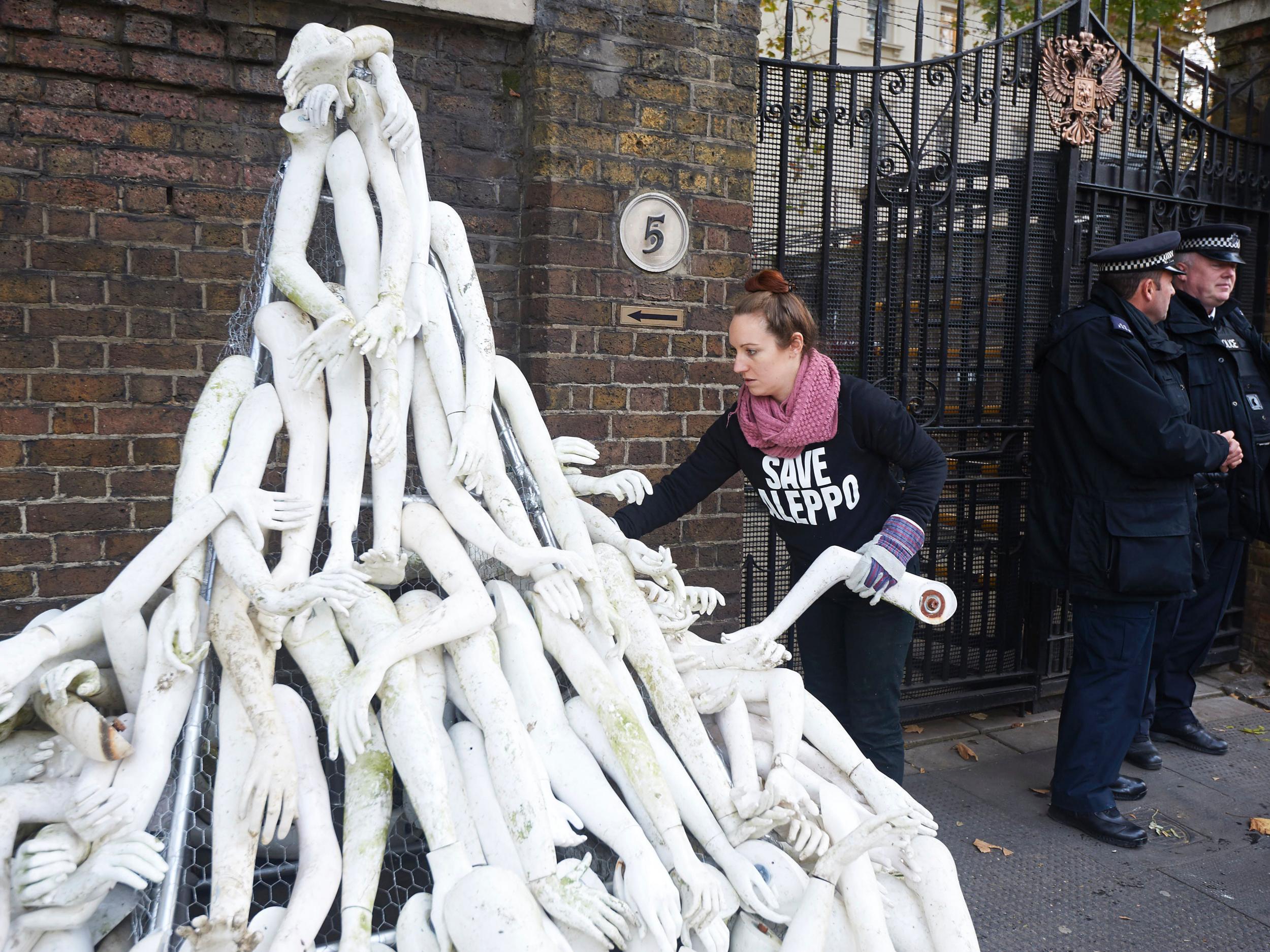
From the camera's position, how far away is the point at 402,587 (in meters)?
2.11

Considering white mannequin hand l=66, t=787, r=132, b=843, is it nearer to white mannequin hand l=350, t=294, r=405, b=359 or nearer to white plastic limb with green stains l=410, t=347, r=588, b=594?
white plastic limb with green stains l=410, t=347, r=588, b=594

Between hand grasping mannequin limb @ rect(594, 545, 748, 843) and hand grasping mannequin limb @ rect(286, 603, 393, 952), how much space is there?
1.52 ft

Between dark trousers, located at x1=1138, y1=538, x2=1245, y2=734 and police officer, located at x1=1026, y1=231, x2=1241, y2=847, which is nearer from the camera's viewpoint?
police officer, located at x1=1026, y1=231, x2=1241, y2=847

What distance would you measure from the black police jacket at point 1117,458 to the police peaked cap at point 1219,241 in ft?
2.31

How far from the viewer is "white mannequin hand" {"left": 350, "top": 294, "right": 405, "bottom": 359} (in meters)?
1.83

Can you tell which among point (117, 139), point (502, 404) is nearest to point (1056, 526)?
point (502, 404)

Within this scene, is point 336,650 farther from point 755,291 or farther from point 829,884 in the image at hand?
point 755,291

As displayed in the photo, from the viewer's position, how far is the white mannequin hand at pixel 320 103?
Result: 191cm

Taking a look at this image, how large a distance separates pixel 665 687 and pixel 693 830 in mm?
275

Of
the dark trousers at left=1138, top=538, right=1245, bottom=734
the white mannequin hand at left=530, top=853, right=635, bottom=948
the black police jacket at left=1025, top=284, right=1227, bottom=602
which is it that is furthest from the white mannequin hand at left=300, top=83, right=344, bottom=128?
the dark trousers at left=1138, top=538, right=1245, bottom=734

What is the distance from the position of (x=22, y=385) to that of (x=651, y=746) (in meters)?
2.04

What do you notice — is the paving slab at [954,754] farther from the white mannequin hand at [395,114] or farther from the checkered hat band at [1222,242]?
the white mannequin hand at [395,114]

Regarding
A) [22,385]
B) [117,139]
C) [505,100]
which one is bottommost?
[22,385]

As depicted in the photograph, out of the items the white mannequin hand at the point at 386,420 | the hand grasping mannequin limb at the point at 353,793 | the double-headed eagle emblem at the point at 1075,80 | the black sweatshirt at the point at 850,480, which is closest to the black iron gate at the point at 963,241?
the double-headed eagle emblem at the point at 1075,80
